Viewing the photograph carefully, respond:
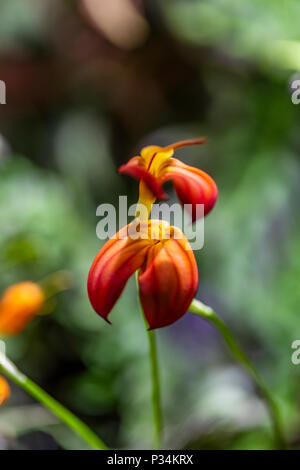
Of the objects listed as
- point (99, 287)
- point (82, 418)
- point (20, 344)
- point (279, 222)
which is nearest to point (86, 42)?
point (279, 222)

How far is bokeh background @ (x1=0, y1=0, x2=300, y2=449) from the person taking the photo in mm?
1044

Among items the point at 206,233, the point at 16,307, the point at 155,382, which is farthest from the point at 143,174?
the point at 206,233

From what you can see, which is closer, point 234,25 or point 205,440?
point 205,440

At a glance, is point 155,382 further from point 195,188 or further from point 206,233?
point 206,233

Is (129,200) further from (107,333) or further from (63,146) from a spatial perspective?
(107,333)

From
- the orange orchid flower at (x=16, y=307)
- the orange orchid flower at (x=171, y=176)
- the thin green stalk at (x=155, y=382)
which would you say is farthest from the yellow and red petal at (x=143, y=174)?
the orange orchid flower at (x=16, y=307)

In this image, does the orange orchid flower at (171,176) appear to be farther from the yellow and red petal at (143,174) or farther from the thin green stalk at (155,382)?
the thin green stalk at (155,382)

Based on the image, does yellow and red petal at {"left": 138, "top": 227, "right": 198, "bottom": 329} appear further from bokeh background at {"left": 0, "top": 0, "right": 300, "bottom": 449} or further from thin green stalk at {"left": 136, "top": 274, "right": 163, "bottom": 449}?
bokeh background at {"left": 0, "top": 0, "right": 300, "bottom": 449}

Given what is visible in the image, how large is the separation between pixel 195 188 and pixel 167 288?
9cm

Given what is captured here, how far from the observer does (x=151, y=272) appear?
47 centimetres

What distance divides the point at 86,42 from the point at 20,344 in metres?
1.16

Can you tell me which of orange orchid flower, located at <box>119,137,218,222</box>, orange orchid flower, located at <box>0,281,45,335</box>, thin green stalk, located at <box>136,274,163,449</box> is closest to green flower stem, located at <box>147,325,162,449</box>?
thin green stalk, located at <box>136,274,163,449</box>

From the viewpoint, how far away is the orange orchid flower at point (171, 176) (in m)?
0.50

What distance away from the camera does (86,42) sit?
6.37ft
